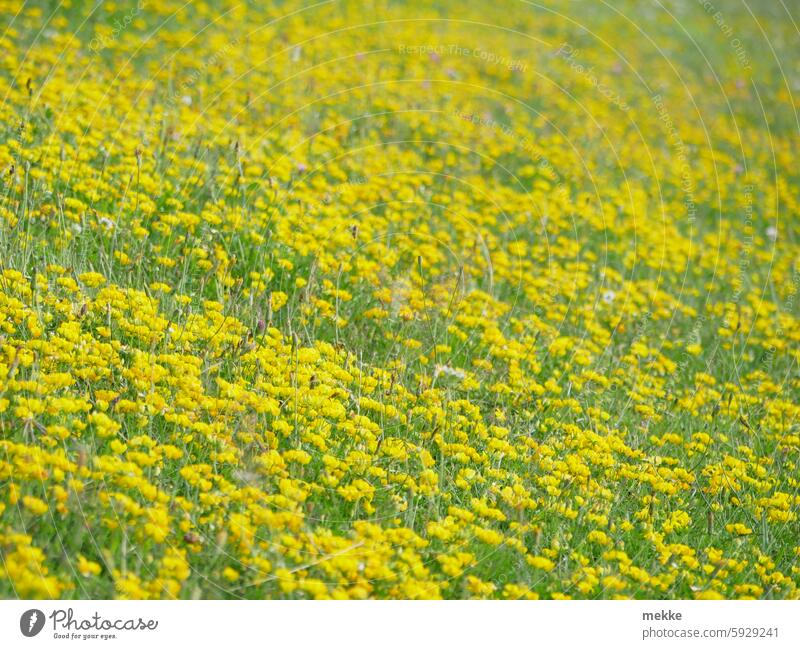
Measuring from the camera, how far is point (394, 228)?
293 inches

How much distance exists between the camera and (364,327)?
6.11 metres

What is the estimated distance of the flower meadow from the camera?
13.6 feet

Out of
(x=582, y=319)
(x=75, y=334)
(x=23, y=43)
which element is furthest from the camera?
(x=23, y=43)

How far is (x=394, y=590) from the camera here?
4.05 m

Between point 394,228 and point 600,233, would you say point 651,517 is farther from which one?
point 600,233

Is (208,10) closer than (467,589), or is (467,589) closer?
(467,589)

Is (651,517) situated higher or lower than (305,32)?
lower

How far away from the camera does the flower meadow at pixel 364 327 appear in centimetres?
414

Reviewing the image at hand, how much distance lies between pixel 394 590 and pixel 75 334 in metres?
2.02

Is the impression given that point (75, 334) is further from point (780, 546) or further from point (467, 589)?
point (780, 546)

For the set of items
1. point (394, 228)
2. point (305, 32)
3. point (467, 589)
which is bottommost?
point (467, 589)

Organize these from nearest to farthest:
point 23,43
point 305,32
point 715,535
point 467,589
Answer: point 467,589, point 715,535, point 23,43, point 305,32

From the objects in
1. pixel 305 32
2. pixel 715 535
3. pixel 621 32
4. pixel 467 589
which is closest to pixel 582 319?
pixel 715 535

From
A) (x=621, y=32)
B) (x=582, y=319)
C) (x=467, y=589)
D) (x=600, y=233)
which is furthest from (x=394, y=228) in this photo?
(x=621, y=32)
